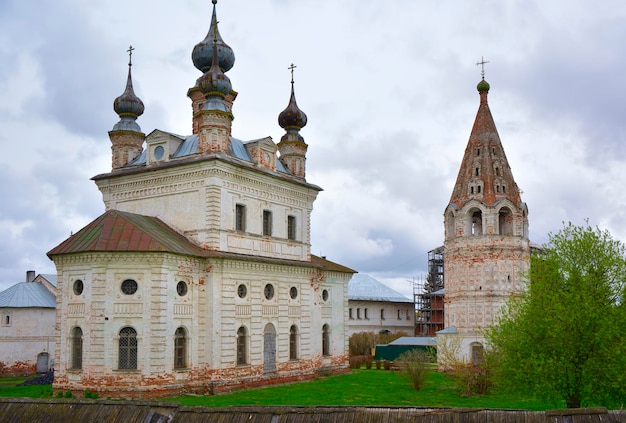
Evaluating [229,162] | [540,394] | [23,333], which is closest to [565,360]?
[540,394]

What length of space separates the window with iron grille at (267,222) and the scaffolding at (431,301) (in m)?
27.9

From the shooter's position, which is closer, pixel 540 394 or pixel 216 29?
pixel 540 394

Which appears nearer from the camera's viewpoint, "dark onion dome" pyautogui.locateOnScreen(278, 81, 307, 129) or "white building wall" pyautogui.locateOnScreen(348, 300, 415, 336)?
"dark onion dome" pyautogui.locateOnScreen(278, 81, 307, 129)

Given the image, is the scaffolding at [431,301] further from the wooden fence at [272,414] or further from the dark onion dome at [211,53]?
the wooden fence at [272,414]

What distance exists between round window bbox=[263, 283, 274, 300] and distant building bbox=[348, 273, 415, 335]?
79.9 feet

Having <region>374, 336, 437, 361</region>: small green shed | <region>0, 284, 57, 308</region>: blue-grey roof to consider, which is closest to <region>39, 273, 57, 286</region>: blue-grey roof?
<region>0, 284, 57, 308</region>: blue-grey roof

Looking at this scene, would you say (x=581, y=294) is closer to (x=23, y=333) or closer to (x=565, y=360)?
(x=565, y=360)

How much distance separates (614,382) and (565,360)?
3.65 ft

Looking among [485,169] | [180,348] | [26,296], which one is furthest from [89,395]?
[485,169]

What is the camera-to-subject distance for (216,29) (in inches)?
1145

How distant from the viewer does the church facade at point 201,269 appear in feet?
72.3

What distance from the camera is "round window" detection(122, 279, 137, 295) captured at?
874 inches

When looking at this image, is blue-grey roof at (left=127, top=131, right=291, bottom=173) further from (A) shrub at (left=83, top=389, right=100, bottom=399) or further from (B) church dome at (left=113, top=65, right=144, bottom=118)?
(A) shrub at (left=83, top=389, right=100, bottom=399)

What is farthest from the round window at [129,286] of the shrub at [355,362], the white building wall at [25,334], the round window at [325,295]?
the shrub at [355,362]
